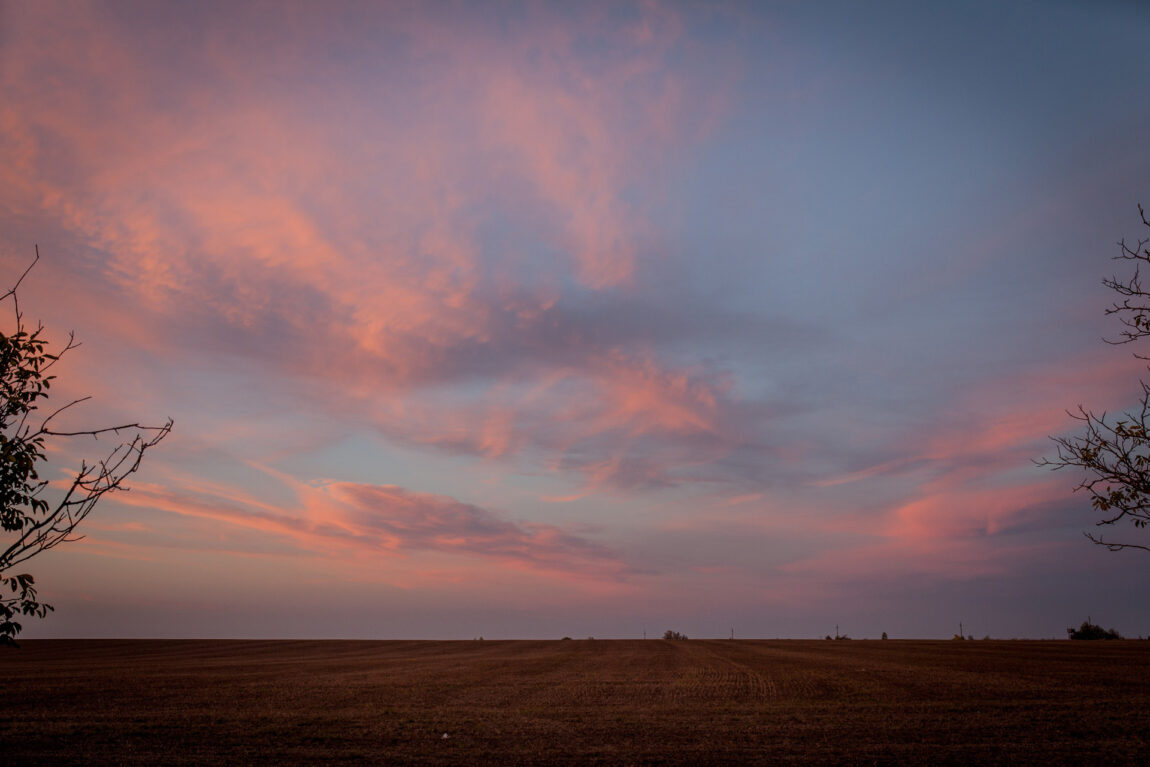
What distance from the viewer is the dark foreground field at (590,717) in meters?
17.2

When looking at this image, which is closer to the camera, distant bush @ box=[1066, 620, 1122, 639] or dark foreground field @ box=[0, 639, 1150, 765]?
dark foreground field @ box=[0, 639, 1150, 765]

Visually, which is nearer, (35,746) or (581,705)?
(35,746)

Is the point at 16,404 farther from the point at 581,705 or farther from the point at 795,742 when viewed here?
the point at 581,705

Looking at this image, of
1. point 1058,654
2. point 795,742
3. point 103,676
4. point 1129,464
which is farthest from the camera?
point 1058,654

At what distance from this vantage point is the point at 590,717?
75.7ft

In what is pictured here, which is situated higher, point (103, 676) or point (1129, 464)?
point (1129, 464)

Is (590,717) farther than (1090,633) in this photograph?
No

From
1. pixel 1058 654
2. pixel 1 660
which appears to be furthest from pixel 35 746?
pixel 1058 654

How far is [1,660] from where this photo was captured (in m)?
53.0

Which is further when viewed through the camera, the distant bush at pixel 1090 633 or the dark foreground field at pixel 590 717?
the distant bush at pixel 1090 633

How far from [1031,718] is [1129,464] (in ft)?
54.5

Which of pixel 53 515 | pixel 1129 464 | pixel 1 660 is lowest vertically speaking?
pixel 1 660

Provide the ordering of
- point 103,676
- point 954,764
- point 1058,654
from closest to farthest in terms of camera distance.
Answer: point 954,764 < point 103,676 < point 1058,654

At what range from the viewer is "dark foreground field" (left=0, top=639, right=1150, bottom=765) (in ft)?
56.4
